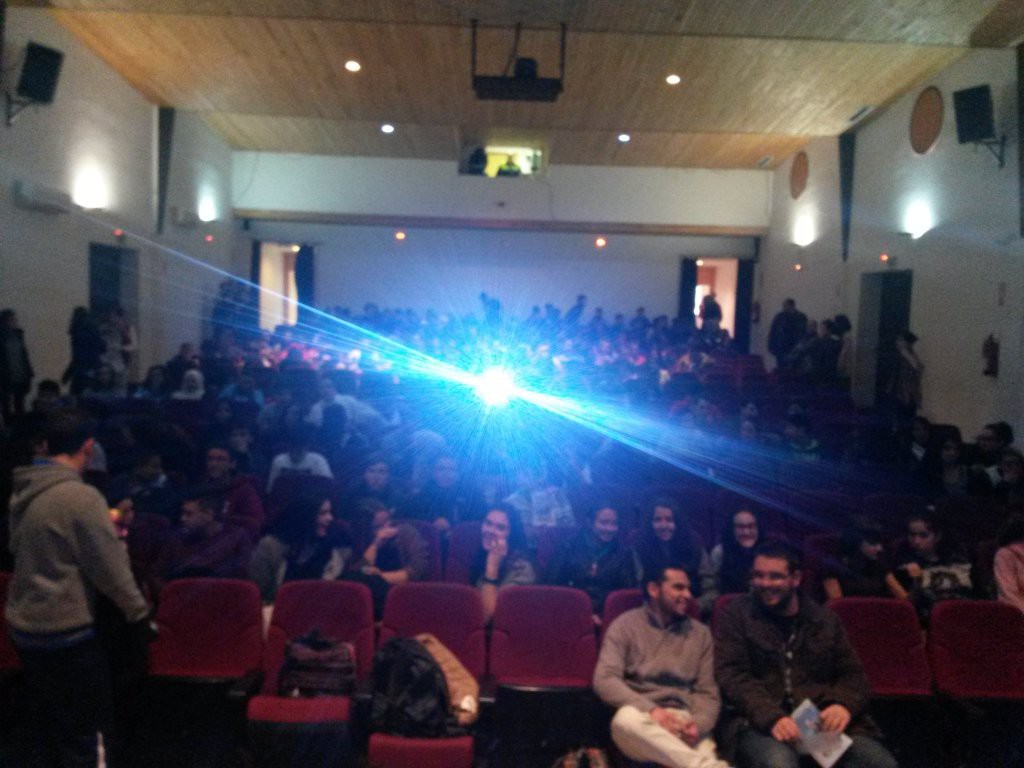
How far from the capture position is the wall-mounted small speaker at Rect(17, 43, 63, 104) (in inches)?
278

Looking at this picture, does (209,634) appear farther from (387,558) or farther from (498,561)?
(498,561)

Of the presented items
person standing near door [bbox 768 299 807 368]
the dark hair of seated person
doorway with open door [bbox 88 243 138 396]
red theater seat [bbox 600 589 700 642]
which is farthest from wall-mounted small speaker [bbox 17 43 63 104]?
person standing near door [bbox 768 299 807 368]

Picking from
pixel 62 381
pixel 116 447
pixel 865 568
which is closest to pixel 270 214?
pixel 62 381

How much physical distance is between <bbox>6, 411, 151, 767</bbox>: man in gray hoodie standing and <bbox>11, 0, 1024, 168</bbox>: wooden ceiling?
5.56 metres

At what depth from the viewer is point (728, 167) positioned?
46.1ft

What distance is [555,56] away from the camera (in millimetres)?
8445

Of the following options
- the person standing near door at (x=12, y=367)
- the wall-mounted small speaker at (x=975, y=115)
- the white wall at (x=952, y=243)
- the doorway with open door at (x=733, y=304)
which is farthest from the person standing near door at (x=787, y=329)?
the person standing near door at (x=12, y=367)

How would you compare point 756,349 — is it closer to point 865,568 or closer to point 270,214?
point 270,214

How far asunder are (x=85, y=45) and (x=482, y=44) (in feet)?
12.7

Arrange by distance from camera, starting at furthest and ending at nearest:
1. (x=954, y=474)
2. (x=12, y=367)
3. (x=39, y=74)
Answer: (x=39, y=74), (x=12, y=367), (x=954, y=474)

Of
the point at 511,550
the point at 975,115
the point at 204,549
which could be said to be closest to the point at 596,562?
the point at 511,550

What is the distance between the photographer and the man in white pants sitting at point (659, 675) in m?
3.06

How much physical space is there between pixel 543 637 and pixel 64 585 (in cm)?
193

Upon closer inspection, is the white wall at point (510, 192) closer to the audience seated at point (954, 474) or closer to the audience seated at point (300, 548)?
the audience seated at point (954, 474)
